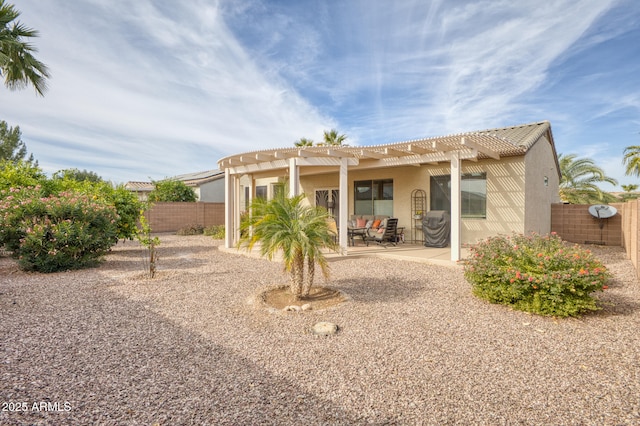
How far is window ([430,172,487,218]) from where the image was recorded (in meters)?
11.0

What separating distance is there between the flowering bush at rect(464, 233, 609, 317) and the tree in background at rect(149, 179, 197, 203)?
19.4 metres

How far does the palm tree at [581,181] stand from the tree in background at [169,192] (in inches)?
911

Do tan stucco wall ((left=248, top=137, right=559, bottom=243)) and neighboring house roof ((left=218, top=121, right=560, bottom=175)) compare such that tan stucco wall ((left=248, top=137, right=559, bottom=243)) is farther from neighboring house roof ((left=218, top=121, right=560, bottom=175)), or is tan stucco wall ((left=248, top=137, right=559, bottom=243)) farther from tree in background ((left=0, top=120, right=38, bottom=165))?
tree in background ((left=0, top=120, right=38, bottom=165))

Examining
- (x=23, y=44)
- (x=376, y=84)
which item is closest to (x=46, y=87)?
(x=23, y=44)

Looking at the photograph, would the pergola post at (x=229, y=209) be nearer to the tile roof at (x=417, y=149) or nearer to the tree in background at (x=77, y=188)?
the tile roof at (x=417, y=149)

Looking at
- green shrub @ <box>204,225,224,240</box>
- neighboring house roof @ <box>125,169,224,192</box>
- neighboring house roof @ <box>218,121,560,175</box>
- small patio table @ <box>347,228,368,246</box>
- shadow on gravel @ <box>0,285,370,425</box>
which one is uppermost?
neighboring house roof @ <box>125,169,224,192</box>

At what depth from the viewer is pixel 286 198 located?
530cm

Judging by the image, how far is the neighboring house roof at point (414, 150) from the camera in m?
8.05

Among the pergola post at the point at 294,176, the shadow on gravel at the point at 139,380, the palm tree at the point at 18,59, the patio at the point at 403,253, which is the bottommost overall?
the shadow on gravel at the point at 139,380

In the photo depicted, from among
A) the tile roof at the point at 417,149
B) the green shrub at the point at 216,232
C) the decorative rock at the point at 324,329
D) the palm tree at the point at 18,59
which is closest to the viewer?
the decorative rock at the point at 324,329

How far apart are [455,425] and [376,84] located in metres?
13.4

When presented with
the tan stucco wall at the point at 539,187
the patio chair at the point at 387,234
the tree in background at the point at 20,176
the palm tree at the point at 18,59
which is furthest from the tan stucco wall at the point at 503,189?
the palm tree at the point at 18,59

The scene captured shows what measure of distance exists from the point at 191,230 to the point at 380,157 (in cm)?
1202

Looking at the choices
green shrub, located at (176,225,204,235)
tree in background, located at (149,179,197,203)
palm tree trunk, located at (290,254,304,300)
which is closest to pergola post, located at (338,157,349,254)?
palm tree trunk, located at (290,254,304,300)
